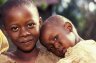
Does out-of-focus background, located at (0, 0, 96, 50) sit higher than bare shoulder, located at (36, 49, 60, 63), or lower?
lower

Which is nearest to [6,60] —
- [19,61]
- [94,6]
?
[19,61]

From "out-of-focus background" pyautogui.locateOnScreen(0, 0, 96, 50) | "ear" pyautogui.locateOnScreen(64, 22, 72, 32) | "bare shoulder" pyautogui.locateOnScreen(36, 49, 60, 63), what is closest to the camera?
"bare shoulder" pyautogui.locateOnScreen(36, 49, 60, 63)

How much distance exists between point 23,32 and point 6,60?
1.09 feet

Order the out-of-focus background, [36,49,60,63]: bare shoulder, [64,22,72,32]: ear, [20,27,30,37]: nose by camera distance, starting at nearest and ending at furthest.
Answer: [20,27,30,37]: nose < [36,49,60,63]: bare shoulder < [64,22,72,32]: ear < the out-of-focus background

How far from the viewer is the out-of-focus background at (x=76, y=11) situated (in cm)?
2206

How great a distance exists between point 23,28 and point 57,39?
424 millimetres

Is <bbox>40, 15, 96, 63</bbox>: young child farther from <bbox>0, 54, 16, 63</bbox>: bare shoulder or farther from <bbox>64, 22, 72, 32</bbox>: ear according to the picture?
<bbox>0, 54, 16, 63</bbox>: bare shoulder

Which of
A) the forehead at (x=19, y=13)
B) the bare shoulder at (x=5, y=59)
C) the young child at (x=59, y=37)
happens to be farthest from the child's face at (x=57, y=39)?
the bare shoulder at (x=5, y=59)

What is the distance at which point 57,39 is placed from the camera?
4461 mm

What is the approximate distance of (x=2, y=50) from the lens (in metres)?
4.60

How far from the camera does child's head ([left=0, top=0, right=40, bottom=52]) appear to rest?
425 cm

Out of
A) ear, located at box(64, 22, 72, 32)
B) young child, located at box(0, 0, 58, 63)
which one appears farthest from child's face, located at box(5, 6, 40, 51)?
ear, located at box(64, 22, 72, 32)

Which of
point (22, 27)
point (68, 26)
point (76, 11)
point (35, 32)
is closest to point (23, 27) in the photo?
point (22, 27)

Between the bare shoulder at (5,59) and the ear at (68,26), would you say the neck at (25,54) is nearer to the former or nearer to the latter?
the bare shoulder at (5,59)
